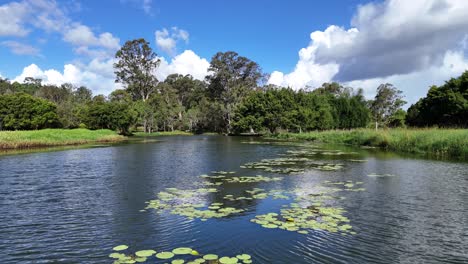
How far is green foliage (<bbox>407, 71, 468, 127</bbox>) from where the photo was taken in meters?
42.3

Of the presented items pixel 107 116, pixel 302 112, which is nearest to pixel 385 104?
pixel 302 112

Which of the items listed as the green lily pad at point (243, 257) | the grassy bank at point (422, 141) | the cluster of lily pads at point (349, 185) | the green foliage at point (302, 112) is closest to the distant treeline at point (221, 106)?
the green foliage at point (302, 112)

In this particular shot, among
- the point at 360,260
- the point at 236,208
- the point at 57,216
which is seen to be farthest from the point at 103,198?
the point at 360,260

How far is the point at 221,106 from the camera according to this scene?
83125 millimetres

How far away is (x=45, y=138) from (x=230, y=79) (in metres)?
55.0

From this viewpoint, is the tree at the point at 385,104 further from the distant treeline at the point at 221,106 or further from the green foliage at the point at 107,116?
the green foliage at the point at 107,116

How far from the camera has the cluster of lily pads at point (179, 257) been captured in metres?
5.69

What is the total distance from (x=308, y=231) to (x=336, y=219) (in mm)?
1242

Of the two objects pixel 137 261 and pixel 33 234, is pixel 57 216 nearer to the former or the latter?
pixel 33 234

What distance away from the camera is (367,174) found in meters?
15.4

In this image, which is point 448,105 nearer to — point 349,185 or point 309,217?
point 349,185

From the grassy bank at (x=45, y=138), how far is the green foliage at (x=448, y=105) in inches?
1871

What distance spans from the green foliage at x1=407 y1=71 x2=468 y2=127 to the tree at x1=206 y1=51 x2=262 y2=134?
45.1m

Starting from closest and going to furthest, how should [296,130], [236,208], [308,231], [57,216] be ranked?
[308,231] < [57,216] < [236,208] < [296,130]
